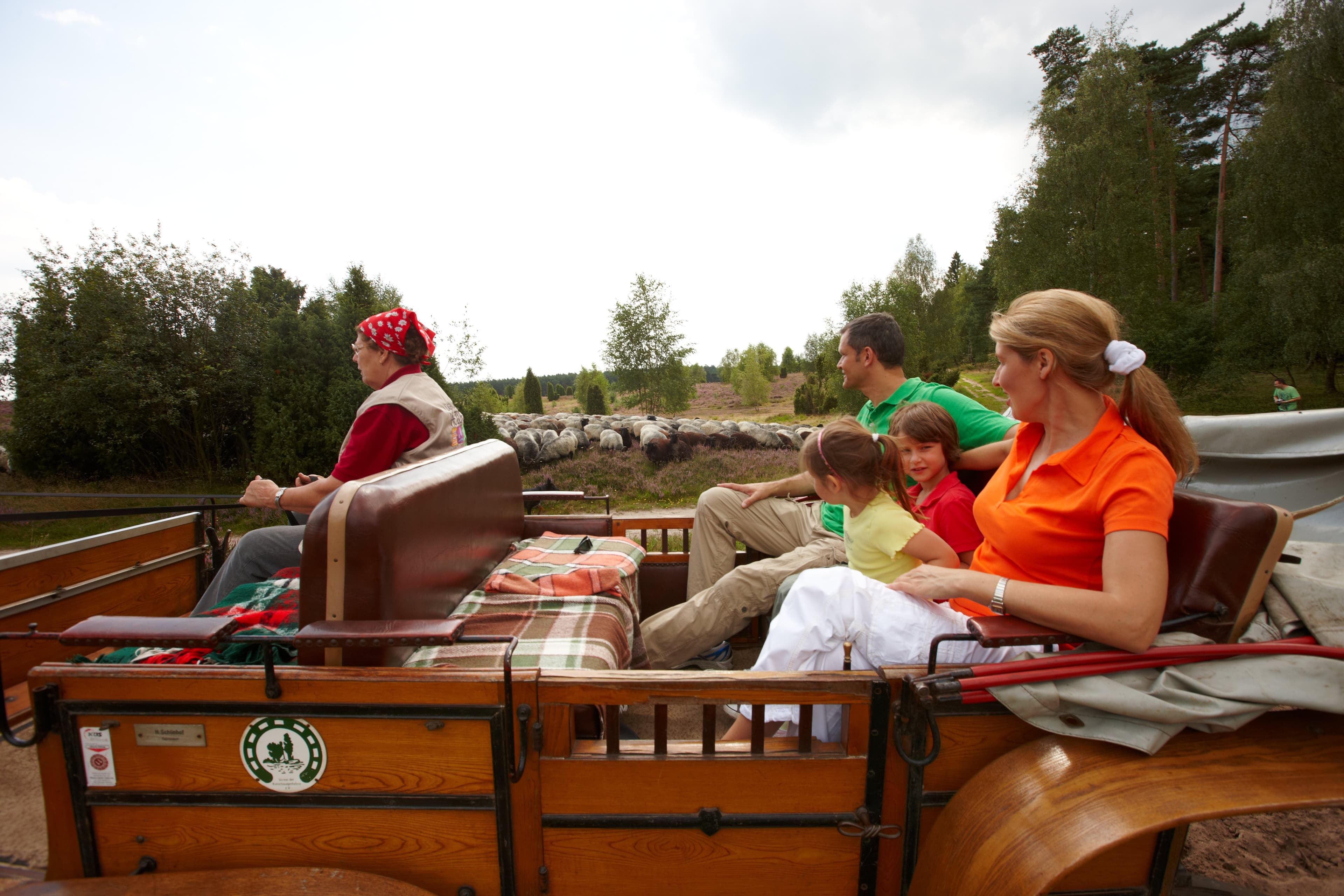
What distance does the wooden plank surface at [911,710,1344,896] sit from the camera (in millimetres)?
1386

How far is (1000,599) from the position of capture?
1.70 metres

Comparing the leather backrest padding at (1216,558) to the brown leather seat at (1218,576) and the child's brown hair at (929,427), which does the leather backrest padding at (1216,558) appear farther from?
the child's brown hair at (929,427)

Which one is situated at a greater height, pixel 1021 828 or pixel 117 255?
pixel 117 255

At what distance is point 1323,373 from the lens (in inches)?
893

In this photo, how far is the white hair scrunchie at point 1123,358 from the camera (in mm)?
1775

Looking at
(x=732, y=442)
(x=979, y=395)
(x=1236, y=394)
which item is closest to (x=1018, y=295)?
(x=979, y=395)

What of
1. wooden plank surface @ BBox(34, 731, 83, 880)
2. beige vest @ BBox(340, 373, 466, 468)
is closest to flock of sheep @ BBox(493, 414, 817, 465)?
beige vest @ BBox(340, 373, 466, 468)

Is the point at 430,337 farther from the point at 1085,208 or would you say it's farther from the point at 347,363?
the point at 1085,208

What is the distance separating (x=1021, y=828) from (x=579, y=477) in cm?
1012

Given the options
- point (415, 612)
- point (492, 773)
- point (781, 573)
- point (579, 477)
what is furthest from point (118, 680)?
point (579, 477)

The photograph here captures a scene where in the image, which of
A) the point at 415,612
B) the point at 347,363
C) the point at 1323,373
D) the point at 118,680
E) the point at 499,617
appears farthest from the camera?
the point at 1323,373

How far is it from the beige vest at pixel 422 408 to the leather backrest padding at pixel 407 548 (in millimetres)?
111

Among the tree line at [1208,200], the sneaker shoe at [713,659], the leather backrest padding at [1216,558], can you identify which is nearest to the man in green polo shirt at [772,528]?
the sneaker shoe at [713,659]

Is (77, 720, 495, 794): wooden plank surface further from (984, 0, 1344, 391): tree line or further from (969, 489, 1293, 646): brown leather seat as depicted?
(984, 0, 1344, 391): tree line
